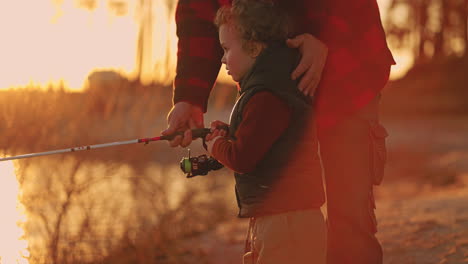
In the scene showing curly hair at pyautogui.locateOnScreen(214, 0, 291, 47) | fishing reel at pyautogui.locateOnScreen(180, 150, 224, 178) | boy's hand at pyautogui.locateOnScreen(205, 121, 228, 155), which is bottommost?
fishing reel at pyautogui.locateOnScreen(180, 150, 224, 178)

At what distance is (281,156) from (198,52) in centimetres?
69

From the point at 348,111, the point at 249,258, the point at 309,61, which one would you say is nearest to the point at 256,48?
the point at 309,61

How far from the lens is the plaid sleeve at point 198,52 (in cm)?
276

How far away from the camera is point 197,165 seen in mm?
2432

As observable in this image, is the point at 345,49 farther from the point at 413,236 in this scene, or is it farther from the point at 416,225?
the point at 416,225

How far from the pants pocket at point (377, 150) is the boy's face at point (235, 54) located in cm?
50

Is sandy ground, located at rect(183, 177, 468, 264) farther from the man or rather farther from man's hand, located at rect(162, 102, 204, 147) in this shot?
man's hand, located at rect(162, 102, 204, 147)

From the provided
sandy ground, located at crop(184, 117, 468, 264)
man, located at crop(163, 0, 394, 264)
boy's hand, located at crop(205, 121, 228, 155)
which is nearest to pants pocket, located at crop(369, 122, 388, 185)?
man, located at crop(163, 0, 394, 264)

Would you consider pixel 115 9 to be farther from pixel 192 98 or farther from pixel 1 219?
pixel 192 98

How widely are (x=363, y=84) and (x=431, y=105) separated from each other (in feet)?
64.8

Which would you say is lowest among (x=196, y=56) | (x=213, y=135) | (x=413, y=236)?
(x=413, y=236)

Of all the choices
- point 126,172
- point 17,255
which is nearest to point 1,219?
point 17,255

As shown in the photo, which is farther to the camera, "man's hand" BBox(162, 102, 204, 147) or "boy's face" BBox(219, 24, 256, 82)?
"man's hand" BBox(162, 102, 204, 147)

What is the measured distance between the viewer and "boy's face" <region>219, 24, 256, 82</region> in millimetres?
2328
